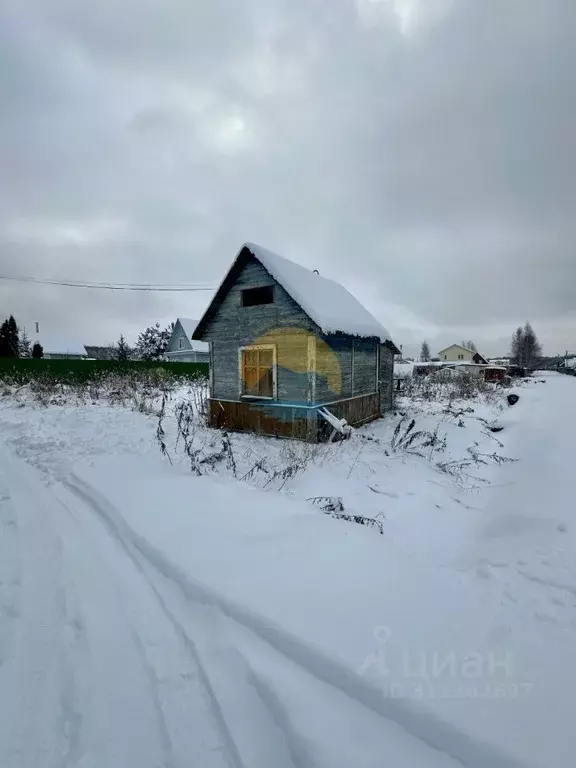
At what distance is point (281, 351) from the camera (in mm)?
9797

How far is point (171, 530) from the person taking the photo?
12.5 ft

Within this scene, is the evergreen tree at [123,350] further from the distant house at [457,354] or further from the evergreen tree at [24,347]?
the distant house at [457,354]

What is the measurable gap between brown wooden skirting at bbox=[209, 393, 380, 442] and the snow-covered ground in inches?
161

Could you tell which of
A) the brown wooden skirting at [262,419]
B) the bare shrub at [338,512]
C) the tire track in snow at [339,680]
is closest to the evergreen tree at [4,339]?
the brown wooden skirting at [262,419]

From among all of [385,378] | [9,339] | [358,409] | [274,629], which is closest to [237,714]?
[274,629]

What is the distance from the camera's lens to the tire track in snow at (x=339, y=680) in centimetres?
165

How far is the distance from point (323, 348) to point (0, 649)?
8484 millimetres

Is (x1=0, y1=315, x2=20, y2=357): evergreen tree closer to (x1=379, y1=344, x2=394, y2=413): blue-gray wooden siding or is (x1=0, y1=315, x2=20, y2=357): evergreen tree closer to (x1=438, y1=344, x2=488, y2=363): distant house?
(x1=379, y1=344, x2=394, y2=413): blue-gray wooden siding

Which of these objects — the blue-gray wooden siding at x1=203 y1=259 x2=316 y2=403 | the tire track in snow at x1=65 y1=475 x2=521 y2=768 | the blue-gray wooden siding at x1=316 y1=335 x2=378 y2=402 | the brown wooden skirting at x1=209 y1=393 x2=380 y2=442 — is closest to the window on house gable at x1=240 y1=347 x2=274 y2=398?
the blue-gray wooden siding at x1=203 y1=259 x2=316 y2=403

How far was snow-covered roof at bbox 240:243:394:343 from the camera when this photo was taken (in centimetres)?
914

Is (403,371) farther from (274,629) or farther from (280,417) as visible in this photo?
(274,629)

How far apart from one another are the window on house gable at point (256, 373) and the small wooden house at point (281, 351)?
0.03 meters

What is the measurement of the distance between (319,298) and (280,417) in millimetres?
3770

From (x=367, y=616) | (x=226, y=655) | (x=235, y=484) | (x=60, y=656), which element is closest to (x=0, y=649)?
(x=60, y=656)
